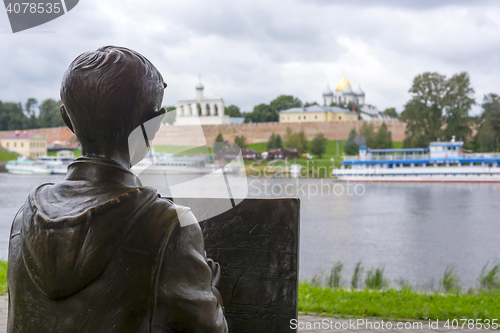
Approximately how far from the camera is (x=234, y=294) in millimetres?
1883

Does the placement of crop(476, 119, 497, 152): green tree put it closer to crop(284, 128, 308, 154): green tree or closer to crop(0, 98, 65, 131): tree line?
crop(284, 128, 308, 154): green tree

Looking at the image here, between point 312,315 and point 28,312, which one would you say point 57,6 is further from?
point 312,315

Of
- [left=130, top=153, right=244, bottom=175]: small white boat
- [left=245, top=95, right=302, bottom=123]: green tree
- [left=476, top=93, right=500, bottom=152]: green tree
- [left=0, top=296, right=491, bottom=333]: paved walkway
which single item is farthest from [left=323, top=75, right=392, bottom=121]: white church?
[left=130, top=153, right=244, bottom=175]: small white boat

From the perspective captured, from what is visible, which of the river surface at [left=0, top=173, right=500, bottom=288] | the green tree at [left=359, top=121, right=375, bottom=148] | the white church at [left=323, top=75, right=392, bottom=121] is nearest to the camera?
the river surface at [left=0, top=173, right=500, bottom=288]

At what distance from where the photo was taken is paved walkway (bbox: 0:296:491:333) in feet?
11.4

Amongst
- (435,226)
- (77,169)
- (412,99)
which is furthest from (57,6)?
(412,99)

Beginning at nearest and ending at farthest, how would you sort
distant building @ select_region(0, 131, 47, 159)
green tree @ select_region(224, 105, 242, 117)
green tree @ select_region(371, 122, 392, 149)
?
green tree @ select_region(371, 122, 392, 149), distant building @ select_region(0, 131, 47, 159), green tree @ select_region(224, 105, 242, 117)

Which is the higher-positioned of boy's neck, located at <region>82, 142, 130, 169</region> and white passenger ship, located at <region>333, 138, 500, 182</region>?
boy's neck, located at <region>82, 142, 130, 169</region>

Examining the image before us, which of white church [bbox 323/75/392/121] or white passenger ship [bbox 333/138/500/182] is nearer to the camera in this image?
white passenger ship [bbox 333/138/500/182]

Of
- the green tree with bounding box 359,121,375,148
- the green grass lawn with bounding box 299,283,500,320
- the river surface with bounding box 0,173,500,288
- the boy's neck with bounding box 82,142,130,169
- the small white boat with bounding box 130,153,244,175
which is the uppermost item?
the green tree with bounding box 359,121,375,148

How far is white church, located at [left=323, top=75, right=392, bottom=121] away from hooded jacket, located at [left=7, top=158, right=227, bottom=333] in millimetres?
87676

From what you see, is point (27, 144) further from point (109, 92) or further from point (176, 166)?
point (109, 92)

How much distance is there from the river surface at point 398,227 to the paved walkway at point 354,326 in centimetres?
111

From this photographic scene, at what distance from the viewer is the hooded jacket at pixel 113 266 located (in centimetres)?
98
